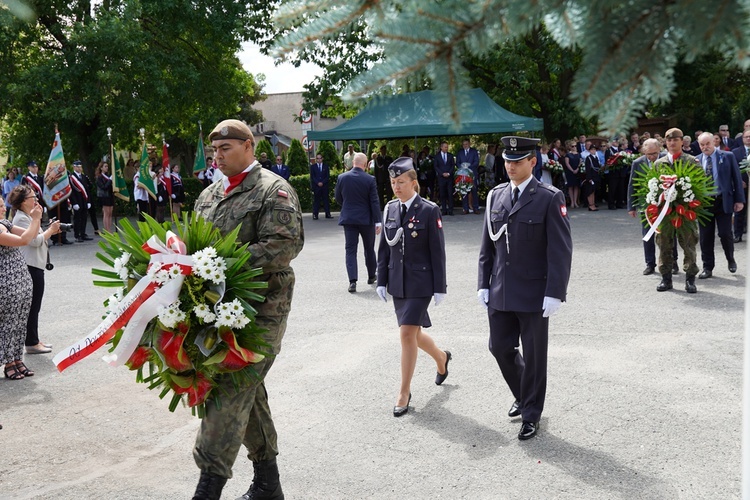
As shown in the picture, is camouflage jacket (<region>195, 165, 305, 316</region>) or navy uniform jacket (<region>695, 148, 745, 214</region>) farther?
navy uniform jacket (<region>695, 148, 745, 214</region>)

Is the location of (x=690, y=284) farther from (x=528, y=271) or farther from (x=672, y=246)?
(x=528, y=271)

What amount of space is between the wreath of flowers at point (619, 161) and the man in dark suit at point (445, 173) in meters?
4.48

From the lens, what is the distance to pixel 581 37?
154 cm

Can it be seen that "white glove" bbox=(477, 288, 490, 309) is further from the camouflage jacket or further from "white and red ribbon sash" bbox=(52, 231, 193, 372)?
"white and red ribbon sash" bbox=(52, 231, 193, 372)

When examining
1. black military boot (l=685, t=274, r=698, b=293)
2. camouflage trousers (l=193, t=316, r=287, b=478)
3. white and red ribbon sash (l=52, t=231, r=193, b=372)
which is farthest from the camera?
black military boot (l=685, t=274, r=698, b=293)

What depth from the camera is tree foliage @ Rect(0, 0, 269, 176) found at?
73.4ft

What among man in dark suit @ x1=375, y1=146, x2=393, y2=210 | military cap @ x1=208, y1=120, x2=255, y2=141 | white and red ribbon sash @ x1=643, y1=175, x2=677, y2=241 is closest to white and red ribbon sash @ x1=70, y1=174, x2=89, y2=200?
man in dark suit @ x1=375, y1=146, x2=393, y2=210

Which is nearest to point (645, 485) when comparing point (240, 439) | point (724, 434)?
point (724, 434)

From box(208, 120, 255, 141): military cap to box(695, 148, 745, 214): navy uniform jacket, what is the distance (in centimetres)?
879

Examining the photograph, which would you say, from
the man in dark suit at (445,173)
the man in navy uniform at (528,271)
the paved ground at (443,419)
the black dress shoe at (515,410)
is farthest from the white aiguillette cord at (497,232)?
the man in dark suit at (445,173)

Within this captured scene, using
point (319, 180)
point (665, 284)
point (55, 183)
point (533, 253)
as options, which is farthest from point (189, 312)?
point (319, 180)

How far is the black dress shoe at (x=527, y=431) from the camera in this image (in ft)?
17.2

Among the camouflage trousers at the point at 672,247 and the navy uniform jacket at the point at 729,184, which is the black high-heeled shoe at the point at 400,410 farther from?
the navy uniform jacket at the point at 729,184

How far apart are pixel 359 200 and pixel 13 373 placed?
18.5 ft
